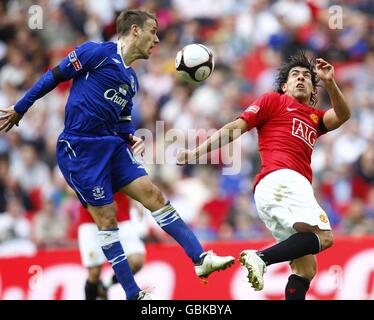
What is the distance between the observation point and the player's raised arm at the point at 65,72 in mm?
7926

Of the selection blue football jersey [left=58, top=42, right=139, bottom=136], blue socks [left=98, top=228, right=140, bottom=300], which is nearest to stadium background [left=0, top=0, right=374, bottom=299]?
blue socks [left=98, top=228, right=140, bottom=300]

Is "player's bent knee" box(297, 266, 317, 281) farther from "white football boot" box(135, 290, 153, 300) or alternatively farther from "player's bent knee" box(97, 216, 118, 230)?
"player's bent knee" box(97, 216, 118, 230)

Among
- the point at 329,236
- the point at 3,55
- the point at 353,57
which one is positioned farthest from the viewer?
the point at 3,55

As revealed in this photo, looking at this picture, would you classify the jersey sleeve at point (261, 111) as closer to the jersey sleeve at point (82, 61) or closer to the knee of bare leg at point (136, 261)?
the jersey sleeve at point (82, 61)

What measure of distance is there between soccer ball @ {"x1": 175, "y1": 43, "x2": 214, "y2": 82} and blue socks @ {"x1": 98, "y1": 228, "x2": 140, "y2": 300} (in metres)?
1.49

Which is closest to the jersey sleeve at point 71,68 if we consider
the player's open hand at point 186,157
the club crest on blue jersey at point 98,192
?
the club crest on blue jersey at point 98,192

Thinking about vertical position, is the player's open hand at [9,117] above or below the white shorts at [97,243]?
above

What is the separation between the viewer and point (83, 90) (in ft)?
26.2

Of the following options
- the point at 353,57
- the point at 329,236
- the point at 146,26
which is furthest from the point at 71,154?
the point at 353,57

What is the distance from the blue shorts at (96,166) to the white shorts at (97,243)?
2.34 metres

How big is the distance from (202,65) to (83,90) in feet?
3.49

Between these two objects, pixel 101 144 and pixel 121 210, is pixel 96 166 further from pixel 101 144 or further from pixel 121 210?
pixel 121 210

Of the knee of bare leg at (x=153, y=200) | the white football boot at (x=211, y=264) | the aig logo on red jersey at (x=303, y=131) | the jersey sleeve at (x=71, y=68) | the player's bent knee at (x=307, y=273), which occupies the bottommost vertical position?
the player's bent knee at (x=307, y=273)

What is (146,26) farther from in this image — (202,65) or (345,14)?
(345,14)
